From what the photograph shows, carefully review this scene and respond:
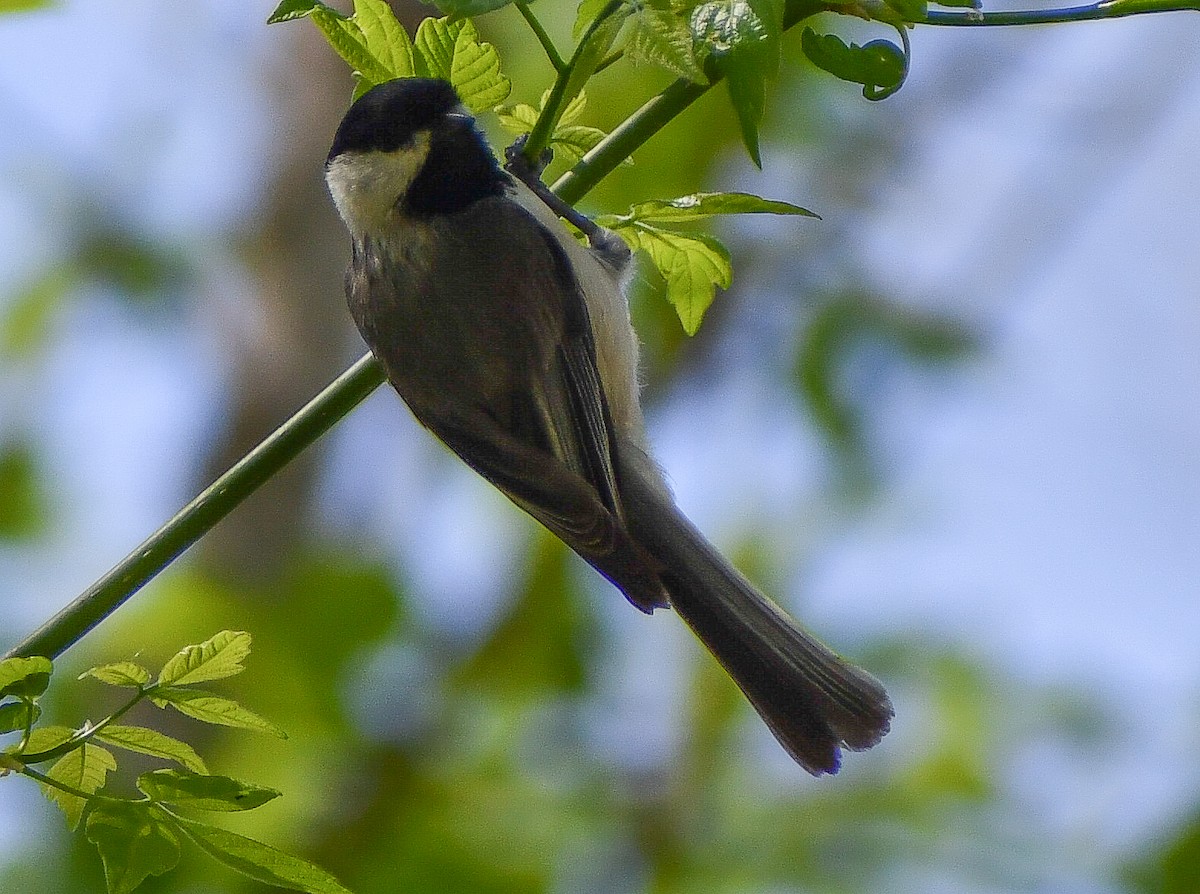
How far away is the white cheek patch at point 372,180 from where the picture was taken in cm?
235

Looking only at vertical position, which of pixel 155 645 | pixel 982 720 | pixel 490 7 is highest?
pixel 490 7

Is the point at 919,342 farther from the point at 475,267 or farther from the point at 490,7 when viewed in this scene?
the point at 490,7

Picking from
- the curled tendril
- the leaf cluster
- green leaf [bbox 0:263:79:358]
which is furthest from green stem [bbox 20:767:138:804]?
green leaf [bbox 0:263:79:358]

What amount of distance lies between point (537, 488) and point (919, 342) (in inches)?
62.8

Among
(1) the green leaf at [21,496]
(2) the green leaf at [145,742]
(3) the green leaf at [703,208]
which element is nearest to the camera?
(2) the green leaf at [145,742]

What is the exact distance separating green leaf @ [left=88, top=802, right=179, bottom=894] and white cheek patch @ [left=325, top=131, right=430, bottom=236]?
1374mm

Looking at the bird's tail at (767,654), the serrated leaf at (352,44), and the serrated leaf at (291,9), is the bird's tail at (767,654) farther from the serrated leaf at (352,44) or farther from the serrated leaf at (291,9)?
the serrated leaf at (291,9)

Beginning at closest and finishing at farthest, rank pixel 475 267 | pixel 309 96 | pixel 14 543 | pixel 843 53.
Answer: pixel 843 53
pixel 475 267
pixel 14 543
pixel 309 96

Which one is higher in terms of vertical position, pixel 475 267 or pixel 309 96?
pixel 475 267

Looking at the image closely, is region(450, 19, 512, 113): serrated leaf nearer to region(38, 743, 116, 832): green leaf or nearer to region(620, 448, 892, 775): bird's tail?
region(38, 743, 116, 832): green leaf

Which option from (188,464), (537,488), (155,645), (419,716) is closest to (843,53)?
(537,488)

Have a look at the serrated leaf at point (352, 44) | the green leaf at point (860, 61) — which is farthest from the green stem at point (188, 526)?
the green leaf at point (860, 61)

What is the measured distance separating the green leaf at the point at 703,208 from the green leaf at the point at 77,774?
0.78m

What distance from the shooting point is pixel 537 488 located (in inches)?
87.0
